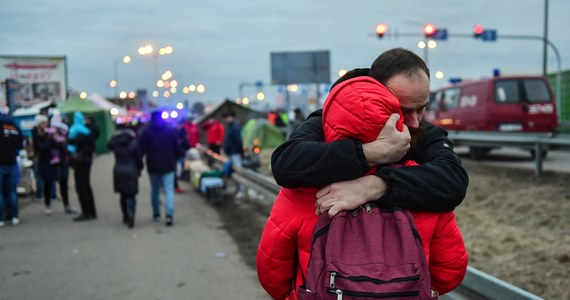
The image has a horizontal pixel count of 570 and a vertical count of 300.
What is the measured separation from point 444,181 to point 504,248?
516 cm

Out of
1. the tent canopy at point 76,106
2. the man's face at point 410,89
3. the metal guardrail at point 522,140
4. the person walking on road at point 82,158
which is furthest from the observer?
the tent canopy at point 76,106

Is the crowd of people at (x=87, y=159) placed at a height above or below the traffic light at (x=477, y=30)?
below

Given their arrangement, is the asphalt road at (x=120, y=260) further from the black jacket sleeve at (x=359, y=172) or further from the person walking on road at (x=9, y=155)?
the black jacket sleeve at (x=359, y=172)

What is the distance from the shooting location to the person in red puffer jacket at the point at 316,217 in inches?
69.9

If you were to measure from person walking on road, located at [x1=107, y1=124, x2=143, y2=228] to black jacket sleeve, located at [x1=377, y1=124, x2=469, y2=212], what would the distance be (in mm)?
7775

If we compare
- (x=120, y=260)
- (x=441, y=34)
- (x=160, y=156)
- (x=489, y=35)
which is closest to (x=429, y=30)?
(x=441, y=34)

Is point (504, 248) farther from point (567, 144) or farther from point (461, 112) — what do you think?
point (461, 112)

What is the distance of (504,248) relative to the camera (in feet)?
21.4

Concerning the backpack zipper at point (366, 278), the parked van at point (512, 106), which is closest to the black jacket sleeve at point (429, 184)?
the backpack zipper at point (366, 278)

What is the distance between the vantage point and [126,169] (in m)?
9.23

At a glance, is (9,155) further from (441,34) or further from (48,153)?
(441,34)

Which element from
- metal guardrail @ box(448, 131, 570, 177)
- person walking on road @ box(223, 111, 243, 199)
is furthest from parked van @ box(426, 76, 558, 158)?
person walking on road @ box(223, 111, 243, 199)

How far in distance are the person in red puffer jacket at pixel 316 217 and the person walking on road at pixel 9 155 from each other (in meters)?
8.22

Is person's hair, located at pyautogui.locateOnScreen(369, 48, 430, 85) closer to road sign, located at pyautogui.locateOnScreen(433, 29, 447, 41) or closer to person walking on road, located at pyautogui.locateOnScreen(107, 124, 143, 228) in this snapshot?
person walking on road, located at pyautogui.locateOnScreen(107, 124, 143, 228)
